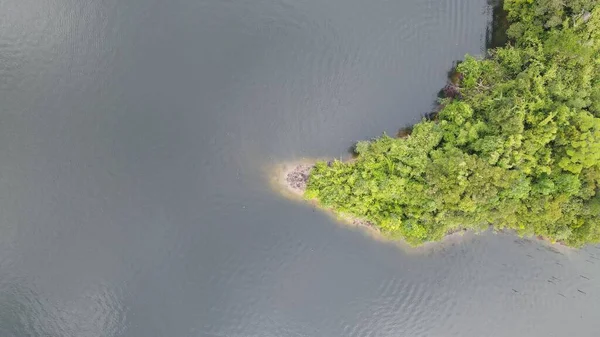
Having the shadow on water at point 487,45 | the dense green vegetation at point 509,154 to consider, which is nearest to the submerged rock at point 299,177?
the dense green vegetation at point 509,154

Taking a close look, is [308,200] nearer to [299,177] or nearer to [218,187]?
[299,177]

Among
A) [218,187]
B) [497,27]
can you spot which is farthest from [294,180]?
[497,27]

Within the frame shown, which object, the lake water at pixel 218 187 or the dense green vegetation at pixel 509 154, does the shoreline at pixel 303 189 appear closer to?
Result: the lake water at pixel 218 187

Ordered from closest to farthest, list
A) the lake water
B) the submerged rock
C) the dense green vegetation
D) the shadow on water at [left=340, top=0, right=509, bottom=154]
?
the dense green vegetation
the lake water
the submerged rock
the shadow on water at [left=340, top=0, right=509, bottom=154]

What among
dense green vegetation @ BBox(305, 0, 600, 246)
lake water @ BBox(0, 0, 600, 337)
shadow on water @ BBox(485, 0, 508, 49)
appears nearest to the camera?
dense green vegetation @ BBox(305, 0, 600, 246)

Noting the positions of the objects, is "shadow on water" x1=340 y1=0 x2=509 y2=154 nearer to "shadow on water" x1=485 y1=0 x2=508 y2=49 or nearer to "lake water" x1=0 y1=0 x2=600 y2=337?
"shadow on water" x1=485 y1=0 x2=508 y2=49

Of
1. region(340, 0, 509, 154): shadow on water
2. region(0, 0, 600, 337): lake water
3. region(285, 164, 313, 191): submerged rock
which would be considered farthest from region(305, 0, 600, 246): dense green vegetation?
region(0, 0, 600, 337): lake water
